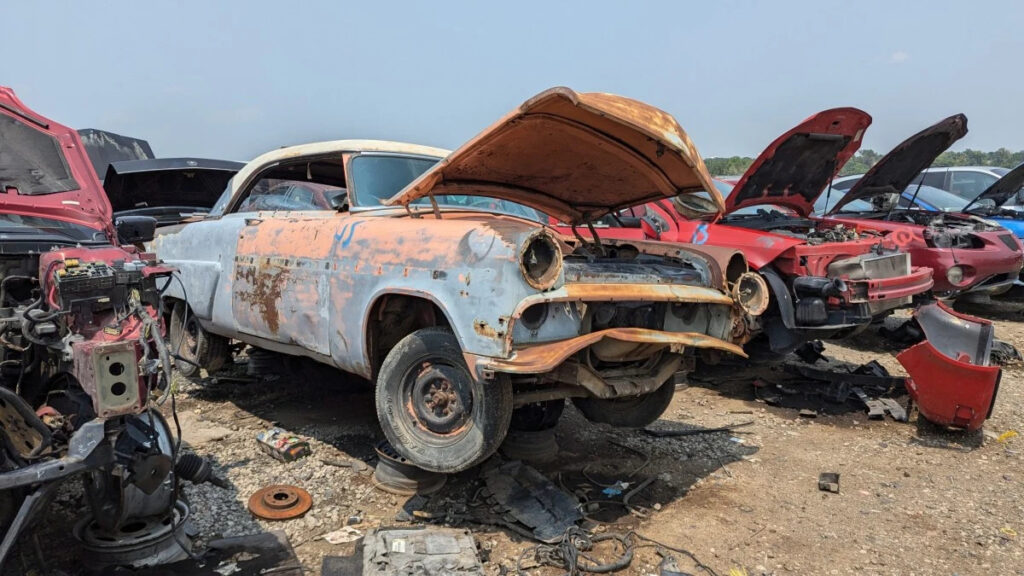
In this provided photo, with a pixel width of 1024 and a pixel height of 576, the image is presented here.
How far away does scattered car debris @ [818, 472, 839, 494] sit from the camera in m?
3.93

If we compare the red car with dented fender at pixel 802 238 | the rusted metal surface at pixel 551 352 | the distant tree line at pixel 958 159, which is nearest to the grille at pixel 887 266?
the red car with dented fender at pixel 802 238

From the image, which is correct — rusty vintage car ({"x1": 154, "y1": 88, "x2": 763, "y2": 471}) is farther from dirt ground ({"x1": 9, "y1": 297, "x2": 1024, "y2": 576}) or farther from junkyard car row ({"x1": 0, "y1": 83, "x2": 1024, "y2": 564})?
dirt ground ({"x1": 9, "y1": 297, "x2": 1024, "y2": 576})

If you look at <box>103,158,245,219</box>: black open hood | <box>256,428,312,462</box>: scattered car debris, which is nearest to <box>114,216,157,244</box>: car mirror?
<box>256,428,312,462</box>: scattered car debris

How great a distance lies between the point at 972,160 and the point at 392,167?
43.8m

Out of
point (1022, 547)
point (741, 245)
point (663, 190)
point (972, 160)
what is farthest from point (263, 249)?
point (972, 160)

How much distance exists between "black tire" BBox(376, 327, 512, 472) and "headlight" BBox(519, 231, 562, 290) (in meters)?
0.48

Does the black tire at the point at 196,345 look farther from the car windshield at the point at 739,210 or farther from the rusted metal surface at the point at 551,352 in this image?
the car windshield at the point at 739,210

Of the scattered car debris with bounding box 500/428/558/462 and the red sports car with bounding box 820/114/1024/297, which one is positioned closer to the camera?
the scattered car debris with bounding box 500/428/558/462

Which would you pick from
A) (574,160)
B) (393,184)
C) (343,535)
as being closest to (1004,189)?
(574,160)

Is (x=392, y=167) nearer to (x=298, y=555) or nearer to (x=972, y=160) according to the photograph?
(x=298, y=555)

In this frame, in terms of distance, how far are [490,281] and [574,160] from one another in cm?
107

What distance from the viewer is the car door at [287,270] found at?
3.82 m

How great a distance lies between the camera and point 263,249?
4270mm

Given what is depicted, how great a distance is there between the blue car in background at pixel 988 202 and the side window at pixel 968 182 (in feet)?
5.92
